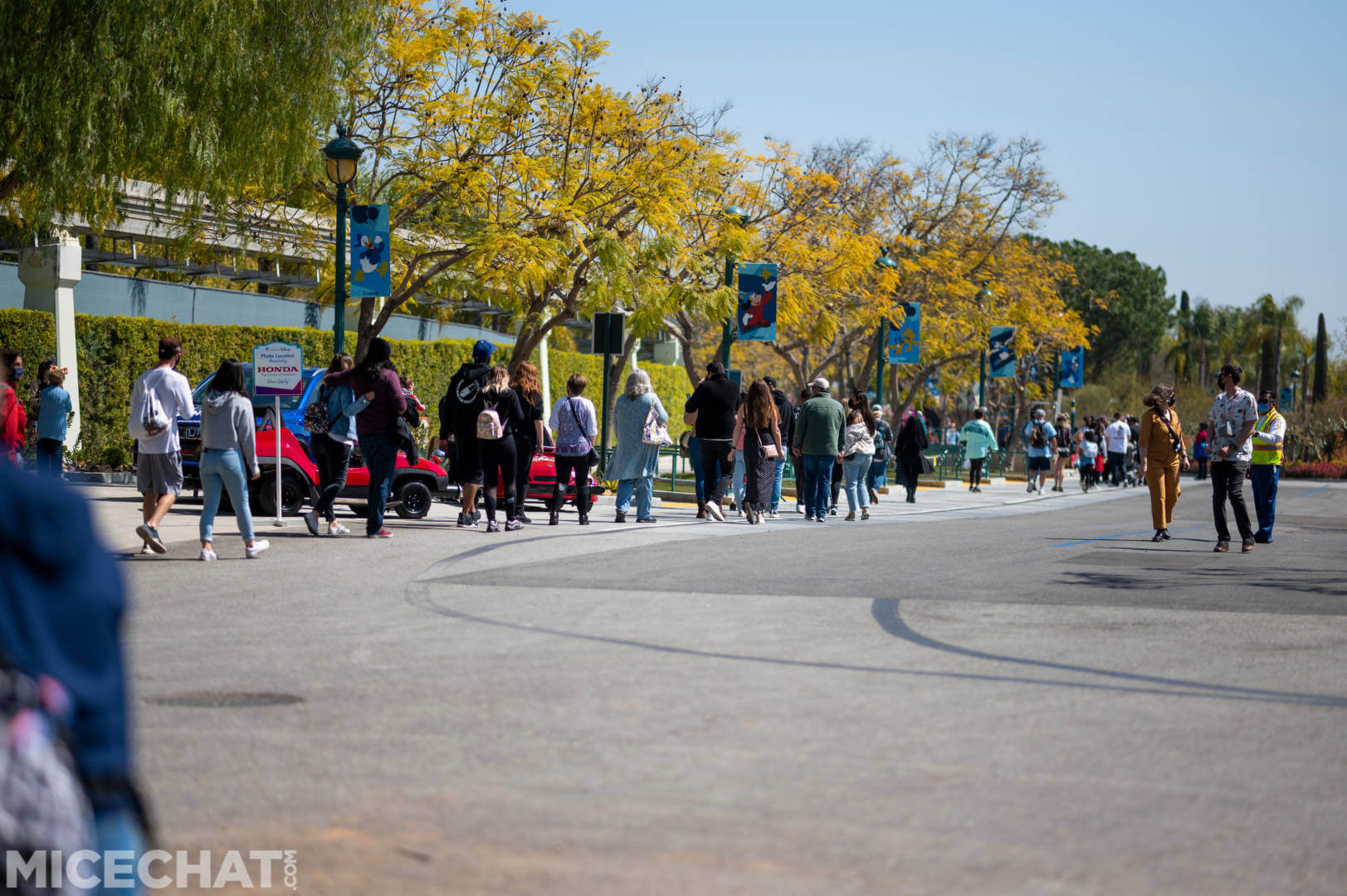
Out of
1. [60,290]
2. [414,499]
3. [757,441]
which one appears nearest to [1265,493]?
[757,441]

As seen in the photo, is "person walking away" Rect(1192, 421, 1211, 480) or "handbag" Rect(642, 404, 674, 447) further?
"person walking away" Rect(1192, 421, 1211, 480)

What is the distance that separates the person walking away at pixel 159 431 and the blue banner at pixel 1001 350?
95.6ft

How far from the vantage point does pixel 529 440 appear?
1588cm

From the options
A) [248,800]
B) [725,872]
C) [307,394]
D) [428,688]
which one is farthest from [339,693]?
[307,394]

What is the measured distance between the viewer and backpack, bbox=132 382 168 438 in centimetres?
1169

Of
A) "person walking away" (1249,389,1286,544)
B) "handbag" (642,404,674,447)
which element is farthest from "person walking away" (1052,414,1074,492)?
Result: "handbag" (642,404,674,447)

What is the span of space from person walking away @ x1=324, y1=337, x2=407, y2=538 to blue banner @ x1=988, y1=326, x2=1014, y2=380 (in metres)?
26.6

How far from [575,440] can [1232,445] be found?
7.05 metres

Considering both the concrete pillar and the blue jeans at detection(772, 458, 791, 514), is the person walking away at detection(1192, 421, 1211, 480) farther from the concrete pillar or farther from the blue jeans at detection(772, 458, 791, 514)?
the concrete pillar

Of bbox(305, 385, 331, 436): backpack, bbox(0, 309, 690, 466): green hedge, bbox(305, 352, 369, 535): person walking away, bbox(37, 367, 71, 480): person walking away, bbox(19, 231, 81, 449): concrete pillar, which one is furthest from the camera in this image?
bbox(19, 231, 81, 449): concrete pillar

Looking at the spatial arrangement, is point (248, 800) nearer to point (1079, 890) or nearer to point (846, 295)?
Answer: point (1079, 890)

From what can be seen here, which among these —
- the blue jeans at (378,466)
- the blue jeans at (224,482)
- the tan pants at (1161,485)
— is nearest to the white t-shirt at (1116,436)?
the tan pants at (1161,485)

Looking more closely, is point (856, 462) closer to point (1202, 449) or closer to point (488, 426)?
point (488, 426)

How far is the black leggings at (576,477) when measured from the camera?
1641cm
